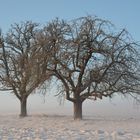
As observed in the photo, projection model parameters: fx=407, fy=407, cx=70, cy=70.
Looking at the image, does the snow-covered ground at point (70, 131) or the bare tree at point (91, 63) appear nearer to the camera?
the snow-covered ground at point (70, 131)

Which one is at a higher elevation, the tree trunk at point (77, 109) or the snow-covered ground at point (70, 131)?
the tree trunk at point (77, 109)

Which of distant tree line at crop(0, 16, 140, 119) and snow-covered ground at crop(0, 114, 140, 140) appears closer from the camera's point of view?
snow-covered ground at crop(0, 114, 140, 140)

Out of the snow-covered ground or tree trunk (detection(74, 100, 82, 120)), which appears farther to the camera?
tree trunk (detection(74, 100, 82, 120))

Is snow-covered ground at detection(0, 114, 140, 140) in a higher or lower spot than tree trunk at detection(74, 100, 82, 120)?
lower

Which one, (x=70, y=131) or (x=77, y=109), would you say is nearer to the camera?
(x=70, y=131)

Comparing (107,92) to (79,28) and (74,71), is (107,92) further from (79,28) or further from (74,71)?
(79,28)

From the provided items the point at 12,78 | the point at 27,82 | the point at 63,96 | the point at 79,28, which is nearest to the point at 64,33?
the point at 79,28

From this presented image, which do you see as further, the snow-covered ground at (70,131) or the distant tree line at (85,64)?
the distant tree line at (85,64)

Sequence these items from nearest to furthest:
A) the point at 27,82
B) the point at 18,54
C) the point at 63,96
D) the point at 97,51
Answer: the point at 97,51 < the point at 63,96 < the point at 27,82 < the point at 18,54

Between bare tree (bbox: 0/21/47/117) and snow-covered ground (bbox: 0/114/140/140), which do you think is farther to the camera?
bare tree (bbox: 0/21/47/117)

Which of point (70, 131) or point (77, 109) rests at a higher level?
point (77, 109)

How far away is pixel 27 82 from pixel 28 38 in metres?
5.53

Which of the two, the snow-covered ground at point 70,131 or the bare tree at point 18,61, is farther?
the bare tree at point 18,61

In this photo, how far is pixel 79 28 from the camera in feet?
105
